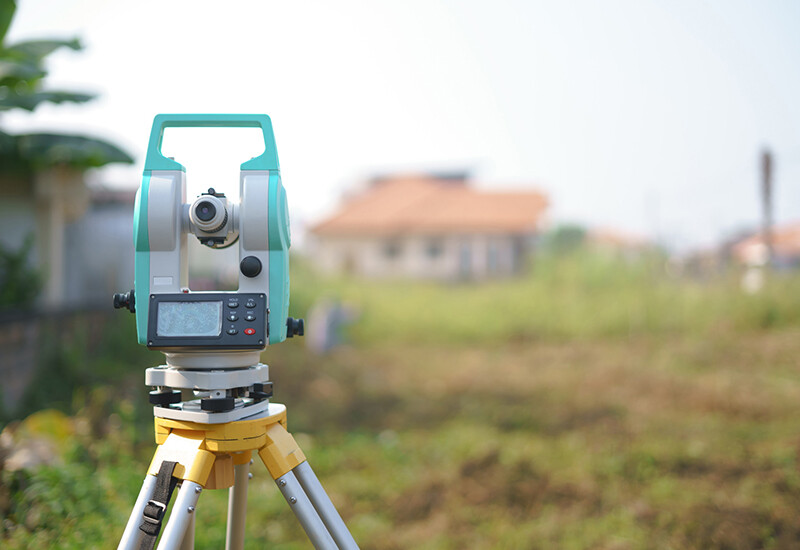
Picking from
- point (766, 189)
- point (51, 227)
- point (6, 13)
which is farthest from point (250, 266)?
point (766, 189)

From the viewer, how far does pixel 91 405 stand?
3584mm

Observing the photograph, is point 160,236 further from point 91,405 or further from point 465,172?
point 465,172

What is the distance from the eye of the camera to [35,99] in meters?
3.53

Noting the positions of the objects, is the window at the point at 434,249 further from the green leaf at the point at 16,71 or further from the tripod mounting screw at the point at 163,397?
the tripod mounting screw at the point at 163,397

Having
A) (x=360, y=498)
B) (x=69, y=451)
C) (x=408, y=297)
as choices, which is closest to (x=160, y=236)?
(x=69, y=451)

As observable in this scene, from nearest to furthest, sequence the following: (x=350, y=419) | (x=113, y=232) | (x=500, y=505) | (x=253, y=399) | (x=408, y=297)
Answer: (x=253, y=399), (x=500, y=505), (x=350, y=419), (x=113, y=232), (x=408, y=297)

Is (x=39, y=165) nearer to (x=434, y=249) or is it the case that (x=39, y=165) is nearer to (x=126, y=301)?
(x=126, y=301)

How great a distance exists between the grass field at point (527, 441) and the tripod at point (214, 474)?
990mm

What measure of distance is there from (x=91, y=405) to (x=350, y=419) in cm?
169

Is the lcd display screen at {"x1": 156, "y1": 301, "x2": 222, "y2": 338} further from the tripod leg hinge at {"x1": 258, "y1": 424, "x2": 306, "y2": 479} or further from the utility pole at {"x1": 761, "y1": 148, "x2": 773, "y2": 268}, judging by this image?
the utility pole at {"x1": 761, "y1": 148, "x2": 773, "y2": 268}

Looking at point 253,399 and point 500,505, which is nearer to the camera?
point 253,399

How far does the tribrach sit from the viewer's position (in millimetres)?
1136

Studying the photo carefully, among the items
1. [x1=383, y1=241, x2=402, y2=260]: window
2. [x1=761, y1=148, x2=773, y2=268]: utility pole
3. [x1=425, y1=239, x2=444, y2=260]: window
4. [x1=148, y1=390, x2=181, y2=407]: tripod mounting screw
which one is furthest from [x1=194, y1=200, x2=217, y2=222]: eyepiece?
[x1=383, y1=241, x2=402, y2=260]: window

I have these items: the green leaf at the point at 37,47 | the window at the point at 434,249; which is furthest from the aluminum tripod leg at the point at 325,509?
the window at the point at 434,249
